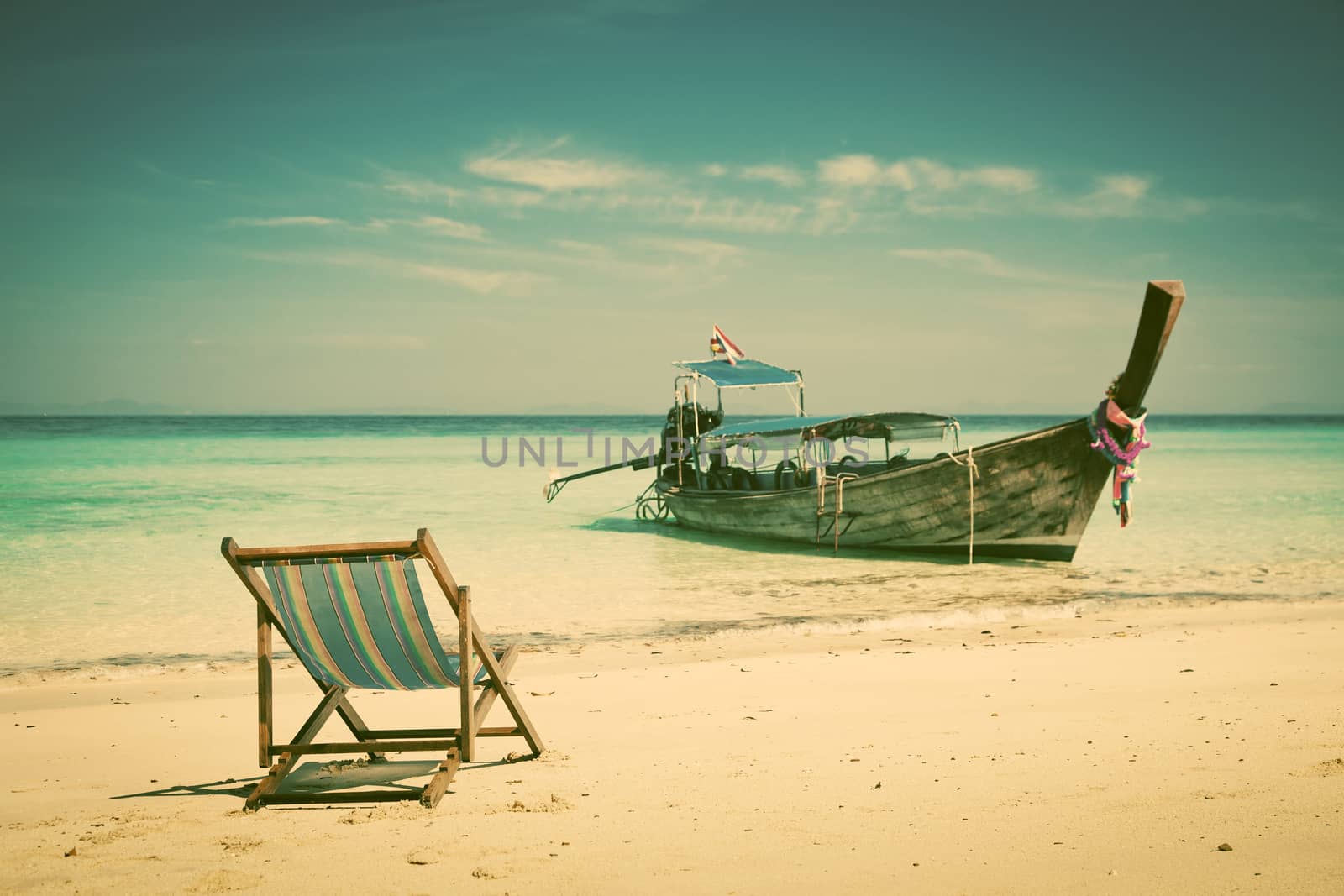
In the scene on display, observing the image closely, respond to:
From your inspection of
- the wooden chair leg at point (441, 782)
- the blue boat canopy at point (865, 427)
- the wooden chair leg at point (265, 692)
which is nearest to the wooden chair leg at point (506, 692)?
the wooden chair leg at point (441, 782)

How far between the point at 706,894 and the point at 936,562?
33.6 ft

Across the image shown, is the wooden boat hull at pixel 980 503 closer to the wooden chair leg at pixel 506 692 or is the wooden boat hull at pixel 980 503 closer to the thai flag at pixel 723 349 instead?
the thai flag at pixel 723 349

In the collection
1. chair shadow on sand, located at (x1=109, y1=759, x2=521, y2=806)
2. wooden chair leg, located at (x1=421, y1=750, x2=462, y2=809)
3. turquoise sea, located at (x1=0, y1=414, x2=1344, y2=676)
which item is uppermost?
wooden chair leg, located at (x1=421, y1=750, x2=462, y2=809)

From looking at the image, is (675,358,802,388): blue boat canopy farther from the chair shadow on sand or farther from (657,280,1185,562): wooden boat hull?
the chair shadow on sand

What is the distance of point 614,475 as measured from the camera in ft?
110

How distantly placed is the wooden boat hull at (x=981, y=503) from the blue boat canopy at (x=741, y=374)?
2.32m

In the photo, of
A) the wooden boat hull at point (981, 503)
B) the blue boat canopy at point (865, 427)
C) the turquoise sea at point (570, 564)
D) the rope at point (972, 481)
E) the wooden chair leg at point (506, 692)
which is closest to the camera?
the wooden chair leg at point (506, 692)

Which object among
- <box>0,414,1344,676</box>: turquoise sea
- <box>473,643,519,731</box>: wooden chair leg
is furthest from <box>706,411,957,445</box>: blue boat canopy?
<box>473,643,519,731</box>: wooden chair leg

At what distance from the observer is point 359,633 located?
3637mm

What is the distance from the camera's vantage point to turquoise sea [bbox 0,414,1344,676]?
894 centimetres

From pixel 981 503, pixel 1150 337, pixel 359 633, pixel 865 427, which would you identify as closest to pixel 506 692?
pixel 359 633

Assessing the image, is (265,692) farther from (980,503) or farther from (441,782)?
(980,503)

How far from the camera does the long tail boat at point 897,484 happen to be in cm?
1155

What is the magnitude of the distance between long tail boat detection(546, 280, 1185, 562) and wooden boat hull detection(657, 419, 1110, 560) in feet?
0.04
